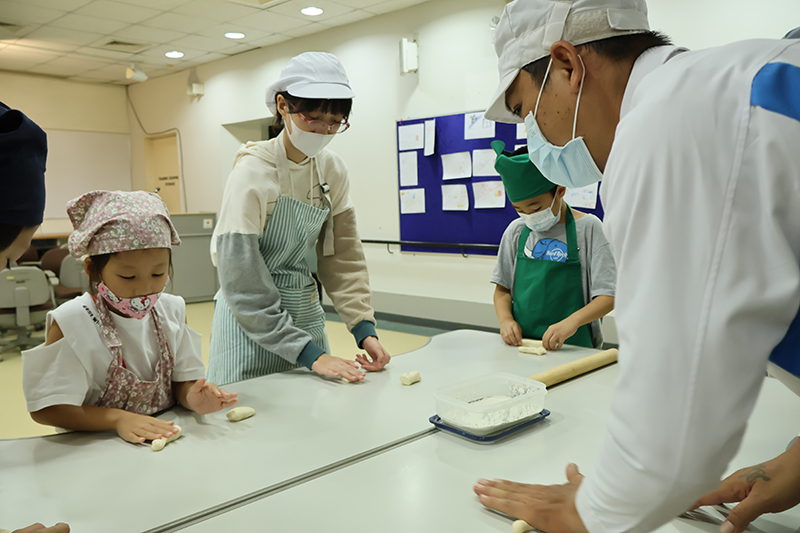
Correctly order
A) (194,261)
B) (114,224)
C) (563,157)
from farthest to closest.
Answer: (194,261)
(114,224)
(563,157)

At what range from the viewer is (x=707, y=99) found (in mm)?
525

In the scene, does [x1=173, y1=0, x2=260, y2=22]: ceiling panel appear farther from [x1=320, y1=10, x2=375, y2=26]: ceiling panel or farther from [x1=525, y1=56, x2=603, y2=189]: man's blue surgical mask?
[x1=525, y1=56, x2=603, y2=189]: man's blue surgical mask

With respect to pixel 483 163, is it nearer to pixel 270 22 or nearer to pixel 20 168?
pixel 270 22

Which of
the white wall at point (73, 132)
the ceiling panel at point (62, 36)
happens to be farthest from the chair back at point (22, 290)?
the white wall at point (73, 132)

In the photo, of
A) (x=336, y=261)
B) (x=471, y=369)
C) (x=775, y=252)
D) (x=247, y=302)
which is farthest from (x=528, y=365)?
(x=775, y=252)

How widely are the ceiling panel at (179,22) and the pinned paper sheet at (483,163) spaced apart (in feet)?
10.3

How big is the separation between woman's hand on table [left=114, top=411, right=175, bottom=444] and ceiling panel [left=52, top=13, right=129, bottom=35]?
576cm

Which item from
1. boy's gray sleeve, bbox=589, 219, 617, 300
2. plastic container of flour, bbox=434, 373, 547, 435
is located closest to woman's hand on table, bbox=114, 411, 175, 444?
plastic container of flour, bbox=434, 373, 547, 435

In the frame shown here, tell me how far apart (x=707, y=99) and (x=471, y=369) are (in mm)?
1223

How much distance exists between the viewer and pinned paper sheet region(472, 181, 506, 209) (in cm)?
472

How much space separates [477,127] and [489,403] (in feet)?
12.9

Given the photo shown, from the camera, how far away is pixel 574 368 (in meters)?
1.55

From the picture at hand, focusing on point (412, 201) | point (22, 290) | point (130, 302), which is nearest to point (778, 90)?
point (130, 302)

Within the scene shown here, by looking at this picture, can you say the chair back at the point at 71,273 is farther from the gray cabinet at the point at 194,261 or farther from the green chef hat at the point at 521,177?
the green chef hat at the point at 521,177
